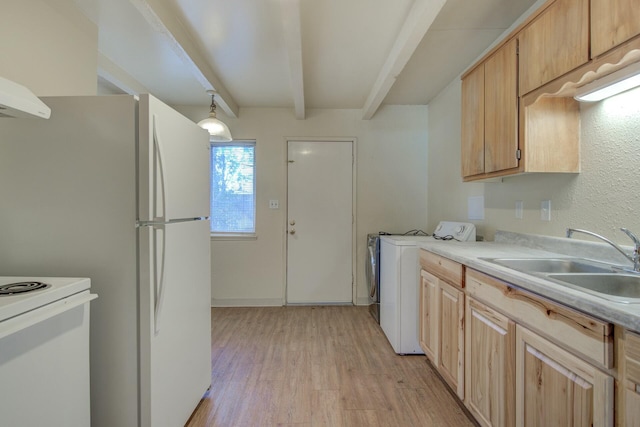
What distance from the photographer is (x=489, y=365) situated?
1.33 metres

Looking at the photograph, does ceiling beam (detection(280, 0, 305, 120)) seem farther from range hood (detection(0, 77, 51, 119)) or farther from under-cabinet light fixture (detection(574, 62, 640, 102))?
under-cabinet light fixture (detection(574, 62, 640, 102))

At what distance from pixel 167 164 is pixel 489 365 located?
1.80m

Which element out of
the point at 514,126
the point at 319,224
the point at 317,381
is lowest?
the point at 317,381

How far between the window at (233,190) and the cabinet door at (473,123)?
241cm

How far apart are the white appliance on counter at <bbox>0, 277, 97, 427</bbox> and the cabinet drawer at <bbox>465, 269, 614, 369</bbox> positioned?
5.60 ft

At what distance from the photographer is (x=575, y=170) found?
153 centimetres

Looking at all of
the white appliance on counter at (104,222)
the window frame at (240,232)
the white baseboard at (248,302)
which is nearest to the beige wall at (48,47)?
the white appliance on counter at (104,222)

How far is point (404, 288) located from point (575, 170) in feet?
4.54

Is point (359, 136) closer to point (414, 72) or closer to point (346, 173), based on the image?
point (346, 173)

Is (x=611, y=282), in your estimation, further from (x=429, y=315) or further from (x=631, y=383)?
(x=429, y=315)

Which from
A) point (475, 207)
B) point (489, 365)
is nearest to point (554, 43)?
point (475, 207)

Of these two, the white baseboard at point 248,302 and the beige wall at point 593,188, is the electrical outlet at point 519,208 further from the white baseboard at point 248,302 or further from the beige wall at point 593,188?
the white baseboard at point 248,302

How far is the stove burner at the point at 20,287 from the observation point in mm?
925

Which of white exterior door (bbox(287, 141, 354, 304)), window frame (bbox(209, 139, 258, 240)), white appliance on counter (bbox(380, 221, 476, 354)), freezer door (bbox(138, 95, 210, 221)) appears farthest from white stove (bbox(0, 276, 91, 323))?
white exterior door (bbox(287, 141, 354, 304))
